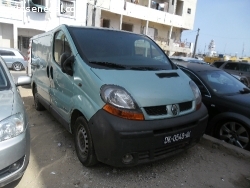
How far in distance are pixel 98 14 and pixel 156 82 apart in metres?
20.4

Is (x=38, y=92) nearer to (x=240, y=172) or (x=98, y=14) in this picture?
(x=240, y=172)

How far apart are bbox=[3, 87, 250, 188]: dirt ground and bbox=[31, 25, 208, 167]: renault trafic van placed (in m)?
0.24

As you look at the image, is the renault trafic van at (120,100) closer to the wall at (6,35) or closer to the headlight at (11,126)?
the headlight at (11,126)

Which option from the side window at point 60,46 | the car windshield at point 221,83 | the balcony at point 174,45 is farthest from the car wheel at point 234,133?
the balcony at point 174,45

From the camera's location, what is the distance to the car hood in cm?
200

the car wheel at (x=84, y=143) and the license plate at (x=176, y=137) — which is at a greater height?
the license plate at (x=176, y=137)

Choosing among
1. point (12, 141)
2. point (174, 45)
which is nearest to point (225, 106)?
point (12, 141)

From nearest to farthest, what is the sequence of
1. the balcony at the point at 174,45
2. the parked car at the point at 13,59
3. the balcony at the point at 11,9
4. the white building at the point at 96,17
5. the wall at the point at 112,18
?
the parked car at the point at 13,59 → the balcony at the point at 11,9 → the white building at the point at 96,17 → the wall at the point at 112,18 → the balcony at the point at 174,45

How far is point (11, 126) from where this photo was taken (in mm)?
1981

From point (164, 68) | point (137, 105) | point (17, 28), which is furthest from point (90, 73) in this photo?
point (17, 28)

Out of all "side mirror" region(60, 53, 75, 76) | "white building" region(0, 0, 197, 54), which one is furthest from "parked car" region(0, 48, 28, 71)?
"side mirror" region(60, 53, 75, 76)

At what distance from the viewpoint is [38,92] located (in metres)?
4.61

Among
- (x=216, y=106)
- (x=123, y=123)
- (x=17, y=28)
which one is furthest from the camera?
(x=17, y=28)

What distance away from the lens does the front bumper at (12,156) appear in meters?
1.89
